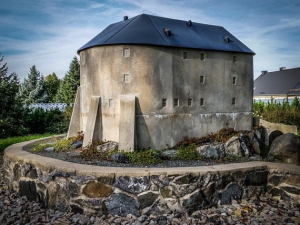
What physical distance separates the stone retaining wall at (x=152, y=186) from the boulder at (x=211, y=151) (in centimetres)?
118

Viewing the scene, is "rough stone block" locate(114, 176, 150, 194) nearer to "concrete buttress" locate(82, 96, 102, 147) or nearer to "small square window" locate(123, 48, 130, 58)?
"concrete buttress" locate(82, 96, 102, 147)

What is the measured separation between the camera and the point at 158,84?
8.31 m

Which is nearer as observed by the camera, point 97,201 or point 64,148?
point 97,201

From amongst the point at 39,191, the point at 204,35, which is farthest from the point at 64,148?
the point at 204,35

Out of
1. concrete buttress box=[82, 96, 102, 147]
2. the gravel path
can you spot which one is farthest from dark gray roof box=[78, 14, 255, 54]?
the gravel path

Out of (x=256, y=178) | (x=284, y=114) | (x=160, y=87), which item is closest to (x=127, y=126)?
(x=160, y=87)

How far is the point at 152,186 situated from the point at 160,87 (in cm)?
348

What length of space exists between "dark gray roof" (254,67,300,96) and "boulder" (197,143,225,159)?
2846 centimetres

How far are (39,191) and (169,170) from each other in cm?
320

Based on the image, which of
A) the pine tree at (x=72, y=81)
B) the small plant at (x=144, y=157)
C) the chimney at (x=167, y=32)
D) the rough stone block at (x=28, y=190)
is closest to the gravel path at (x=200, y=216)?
the rough stone block at (x=28, y=190)

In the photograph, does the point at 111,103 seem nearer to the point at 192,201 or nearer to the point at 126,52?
the point at 126,52

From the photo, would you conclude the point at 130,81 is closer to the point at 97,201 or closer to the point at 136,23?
the point at 136,23

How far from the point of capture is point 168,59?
27.7 ft

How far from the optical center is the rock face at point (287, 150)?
23.0 feet
